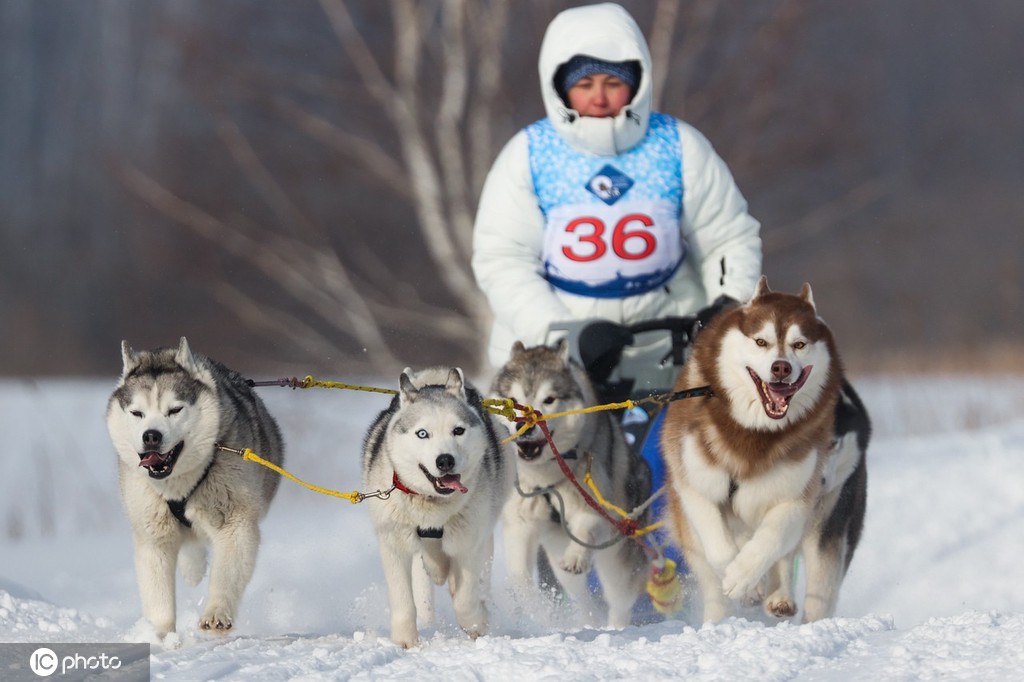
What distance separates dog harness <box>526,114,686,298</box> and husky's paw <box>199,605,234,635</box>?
1823 millimetres

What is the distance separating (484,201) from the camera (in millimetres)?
5145

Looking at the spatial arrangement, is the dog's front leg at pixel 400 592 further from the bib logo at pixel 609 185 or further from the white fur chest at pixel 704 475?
the bib logo at pixel 609 185

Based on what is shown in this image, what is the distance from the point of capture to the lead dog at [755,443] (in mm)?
3801

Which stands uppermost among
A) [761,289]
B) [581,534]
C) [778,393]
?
[761,289]

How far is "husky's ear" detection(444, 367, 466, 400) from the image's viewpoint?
13.3ft

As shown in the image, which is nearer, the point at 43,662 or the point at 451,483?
the point at 43,662

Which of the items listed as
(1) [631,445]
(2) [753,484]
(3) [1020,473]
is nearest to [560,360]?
(1) [631,445]

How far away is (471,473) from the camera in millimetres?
3900

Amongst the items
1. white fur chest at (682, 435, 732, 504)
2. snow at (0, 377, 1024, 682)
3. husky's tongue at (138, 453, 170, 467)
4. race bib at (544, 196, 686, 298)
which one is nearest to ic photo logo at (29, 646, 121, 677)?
snow at (0, 377, 1024, 682)

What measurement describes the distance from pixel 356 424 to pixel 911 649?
6759mm

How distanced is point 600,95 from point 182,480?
2.01 metres

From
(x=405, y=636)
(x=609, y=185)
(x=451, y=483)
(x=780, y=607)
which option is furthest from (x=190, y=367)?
(x=780, y=607)

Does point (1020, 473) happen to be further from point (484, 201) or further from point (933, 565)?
point (484, 201)

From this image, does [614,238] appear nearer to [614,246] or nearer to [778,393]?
[614,246]
